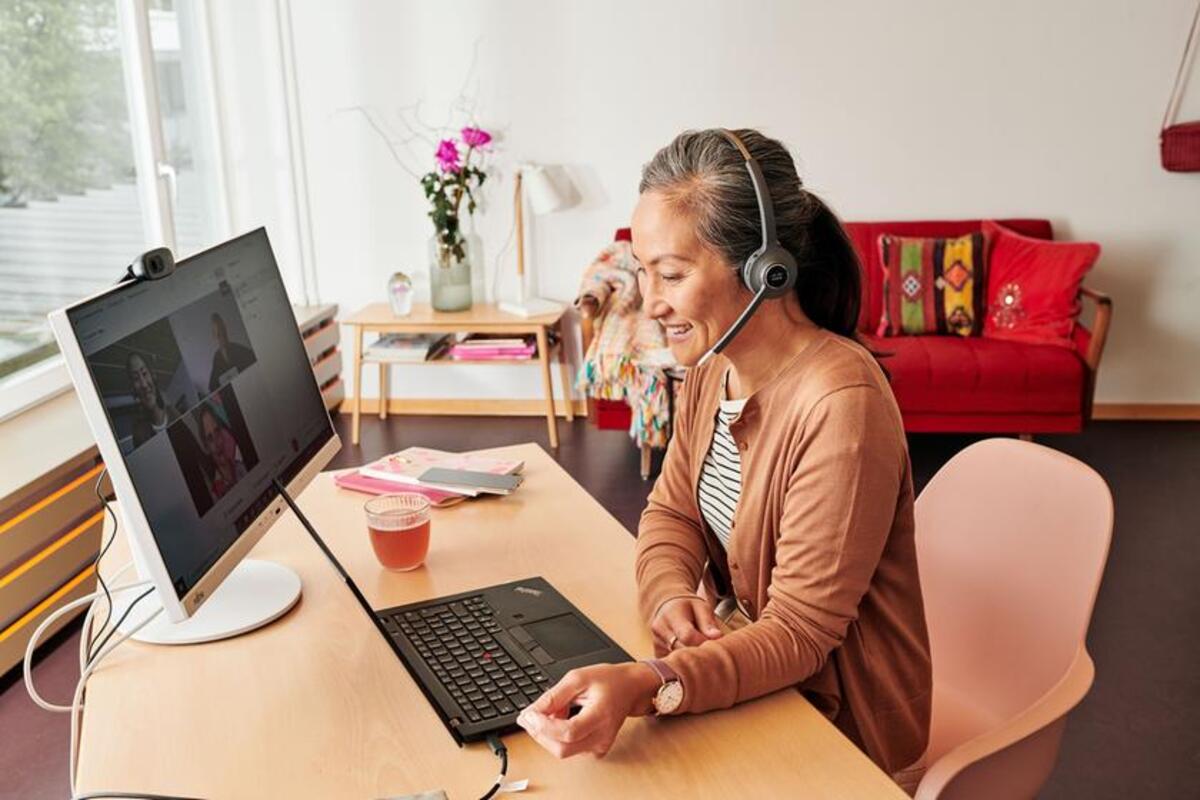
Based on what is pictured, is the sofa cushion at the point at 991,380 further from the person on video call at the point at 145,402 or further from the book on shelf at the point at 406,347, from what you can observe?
the person on video call at the point at 145,402

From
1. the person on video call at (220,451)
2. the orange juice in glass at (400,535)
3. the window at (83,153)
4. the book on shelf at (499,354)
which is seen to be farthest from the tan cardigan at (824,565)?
the book on shelf at (499,354)

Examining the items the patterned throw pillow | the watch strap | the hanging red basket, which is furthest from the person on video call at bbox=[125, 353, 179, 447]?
the hanging red basket

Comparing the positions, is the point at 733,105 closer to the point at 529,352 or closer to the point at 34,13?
the point at 529,352

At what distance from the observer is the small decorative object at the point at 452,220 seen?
4492 mm

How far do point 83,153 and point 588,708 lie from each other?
11.0 ft

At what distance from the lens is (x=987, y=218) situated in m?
4.60

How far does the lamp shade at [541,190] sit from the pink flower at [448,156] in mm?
288

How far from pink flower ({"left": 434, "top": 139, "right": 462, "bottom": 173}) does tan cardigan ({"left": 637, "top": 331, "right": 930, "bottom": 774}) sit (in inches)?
127

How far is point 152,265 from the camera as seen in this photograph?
1204mm

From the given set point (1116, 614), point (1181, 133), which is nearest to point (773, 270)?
point (1116, 614)

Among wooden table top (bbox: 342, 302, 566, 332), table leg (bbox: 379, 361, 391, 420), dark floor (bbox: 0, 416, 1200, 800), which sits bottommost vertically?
dark floor (bbox: 0, 416, 1200, 800)

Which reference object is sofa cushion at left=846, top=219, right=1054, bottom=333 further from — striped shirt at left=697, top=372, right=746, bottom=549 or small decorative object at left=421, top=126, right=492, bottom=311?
striped shirt at left=697, top=372, right=746, bottom=549

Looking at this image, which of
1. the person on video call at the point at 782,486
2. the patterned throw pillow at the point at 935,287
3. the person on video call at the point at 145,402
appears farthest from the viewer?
the patterned throw pillow at the point at 935,287

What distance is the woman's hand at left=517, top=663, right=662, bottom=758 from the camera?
3.51 feet
